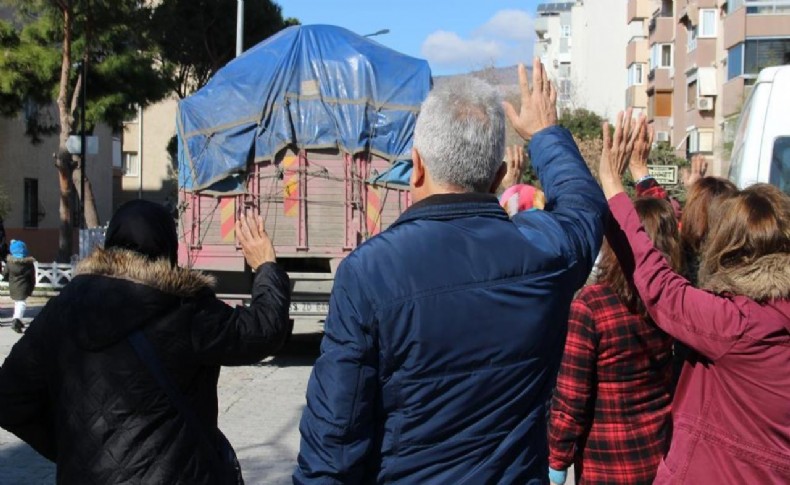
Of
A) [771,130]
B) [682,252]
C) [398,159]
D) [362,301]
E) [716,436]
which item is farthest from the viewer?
[398,159]

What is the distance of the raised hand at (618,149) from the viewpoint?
319cm

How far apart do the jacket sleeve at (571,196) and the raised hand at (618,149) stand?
0.34 meters

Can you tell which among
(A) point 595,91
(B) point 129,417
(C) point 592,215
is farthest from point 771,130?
(A) point 595,91

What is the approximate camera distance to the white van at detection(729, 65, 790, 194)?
706 cm

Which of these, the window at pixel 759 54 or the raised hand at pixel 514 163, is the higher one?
the window at pixel 759 54

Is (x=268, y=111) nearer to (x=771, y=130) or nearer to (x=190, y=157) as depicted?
(x=190, y=157)

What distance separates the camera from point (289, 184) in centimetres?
1221

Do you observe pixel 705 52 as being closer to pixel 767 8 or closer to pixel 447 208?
pixel 767 8

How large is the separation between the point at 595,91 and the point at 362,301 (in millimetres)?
78279

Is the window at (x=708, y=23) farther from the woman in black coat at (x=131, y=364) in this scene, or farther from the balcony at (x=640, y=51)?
the woman in black coat at (x=131, y=364)

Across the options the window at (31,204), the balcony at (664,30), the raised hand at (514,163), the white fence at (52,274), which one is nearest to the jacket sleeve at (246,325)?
the raised hand at (514,163)

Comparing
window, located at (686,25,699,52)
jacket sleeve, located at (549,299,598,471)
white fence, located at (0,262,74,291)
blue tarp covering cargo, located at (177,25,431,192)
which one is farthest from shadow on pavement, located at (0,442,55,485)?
window, located at (686,25,699,52)

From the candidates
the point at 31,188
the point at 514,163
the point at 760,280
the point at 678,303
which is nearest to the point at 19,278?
the point at 514,163

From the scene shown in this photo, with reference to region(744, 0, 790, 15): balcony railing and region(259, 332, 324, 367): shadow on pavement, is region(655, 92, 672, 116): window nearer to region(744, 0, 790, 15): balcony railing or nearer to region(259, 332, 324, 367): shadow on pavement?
region(744, 0, 790, 15): balcony railing
